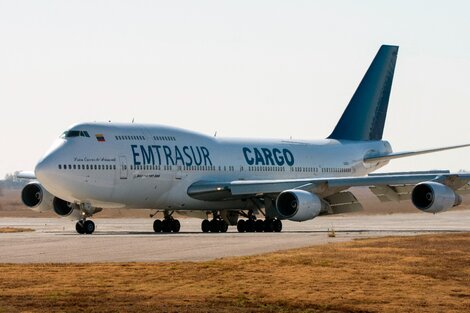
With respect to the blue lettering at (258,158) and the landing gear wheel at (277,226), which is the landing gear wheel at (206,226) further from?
the blue lettering at (258,158)

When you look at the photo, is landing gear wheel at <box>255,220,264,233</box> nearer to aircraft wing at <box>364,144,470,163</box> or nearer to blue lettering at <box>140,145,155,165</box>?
blue lettering at <box>140,145,155,165</box>

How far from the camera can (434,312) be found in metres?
17.4

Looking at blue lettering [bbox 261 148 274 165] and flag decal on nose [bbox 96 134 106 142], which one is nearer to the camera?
flag decal on nose [bbox 96 134 106 142]

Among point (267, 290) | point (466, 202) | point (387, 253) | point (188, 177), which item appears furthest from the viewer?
point (466, 202)

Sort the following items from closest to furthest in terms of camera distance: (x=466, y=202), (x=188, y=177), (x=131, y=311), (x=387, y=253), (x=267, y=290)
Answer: (x=131, y=311) → (x=267, y=290) → (x=387, y=253) → (x=188, y=177) → (x=466, y=202)

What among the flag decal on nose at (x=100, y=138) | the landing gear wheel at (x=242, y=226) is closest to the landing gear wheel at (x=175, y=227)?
the landing gear wheel at (x=242, y=226)

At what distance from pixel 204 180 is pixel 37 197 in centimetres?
758

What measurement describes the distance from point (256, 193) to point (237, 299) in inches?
1148

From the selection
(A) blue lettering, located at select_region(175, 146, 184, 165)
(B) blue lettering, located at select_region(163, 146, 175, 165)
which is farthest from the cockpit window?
(A) blue lettering, located at select_region(175, 146, 184, 165)

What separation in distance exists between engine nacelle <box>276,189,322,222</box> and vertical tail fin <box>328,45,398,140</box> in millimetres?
13961

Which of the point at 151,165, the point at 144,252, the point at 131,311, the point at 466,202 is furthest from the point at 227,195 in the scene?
the point at 466,202

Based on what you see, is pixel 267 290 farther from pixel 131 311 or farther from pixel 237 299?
pixel 131 311

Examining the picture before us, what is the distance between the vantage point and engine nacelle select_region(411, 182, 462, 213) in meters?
43.0

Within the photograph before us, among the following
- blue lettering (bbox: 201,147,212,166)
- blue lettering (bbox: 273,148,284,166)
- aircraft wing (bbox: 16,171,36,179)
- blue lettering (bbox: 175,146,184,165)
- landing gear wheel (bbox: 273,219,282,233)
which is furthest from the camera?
blue lettering (bbox: 273,148,284,166)
